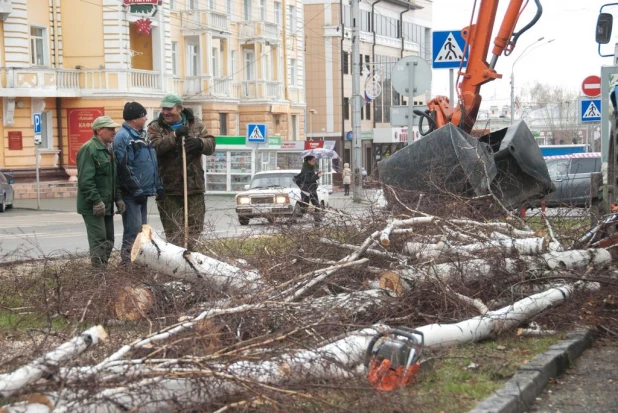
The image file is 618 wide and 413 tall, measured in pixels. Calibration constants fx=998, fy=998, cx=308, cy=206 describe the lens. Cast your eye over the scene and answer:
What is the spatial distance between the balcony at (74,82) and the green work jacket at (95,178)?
3100 cm

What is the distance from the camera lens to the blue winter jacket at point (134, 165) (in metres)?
→ 10.2

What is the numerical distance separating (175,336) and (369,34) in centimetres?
6908

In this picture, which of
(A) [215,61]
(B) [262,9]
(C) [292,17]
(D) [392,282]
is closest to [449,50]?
(D) [392,282]

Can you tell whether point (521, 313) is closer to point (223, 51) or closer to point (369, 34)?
point (223, 51)

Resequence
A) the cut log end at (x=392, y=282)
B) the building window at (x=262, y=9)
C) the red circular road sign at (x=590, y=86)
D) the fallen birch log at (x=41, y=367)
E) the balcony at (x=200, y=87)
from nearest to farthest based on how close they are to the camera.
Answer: the fallen birch log at (x=41, y=367)
the cut log end at (x=392, y=282)
the red circular road sign at (x=590, y=86)
the balcony at (x=200, y=87)
the building window at (x=262, y=9)

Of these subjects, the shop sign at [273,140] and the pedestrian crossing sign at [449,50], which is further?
the shop sign at [273,140]

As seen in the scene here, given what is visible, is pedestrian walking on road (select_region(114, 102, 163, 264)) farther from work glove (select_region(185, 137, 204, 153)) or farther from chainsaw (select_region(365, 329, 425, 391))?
chainsaw (select_region(365, 329, 425, 391))

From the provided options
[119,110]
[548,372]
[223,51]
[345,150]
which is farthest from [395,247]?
[345,150]

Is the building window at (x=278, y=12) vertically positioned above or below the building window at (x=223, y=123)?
above

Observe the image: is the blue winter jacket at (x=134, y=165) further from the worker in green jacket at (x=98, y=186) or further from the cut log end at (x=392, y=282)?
the cut log end at (x=392, y=282)

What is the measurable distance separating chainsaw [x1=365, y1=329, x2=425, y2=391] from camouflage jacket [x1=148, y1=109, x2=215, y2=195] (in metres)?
5.05

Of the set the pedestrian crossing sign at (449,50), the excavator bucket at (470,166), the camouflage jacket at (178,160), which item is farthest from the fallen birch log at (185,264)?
the pedestrian crossing sign at (449,50)

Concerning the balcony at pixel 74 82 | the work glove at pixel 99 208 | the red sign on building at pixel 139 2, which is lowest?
the work glove at pixel 99 208

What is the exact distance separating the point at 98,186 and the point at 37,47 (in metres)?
34.6
